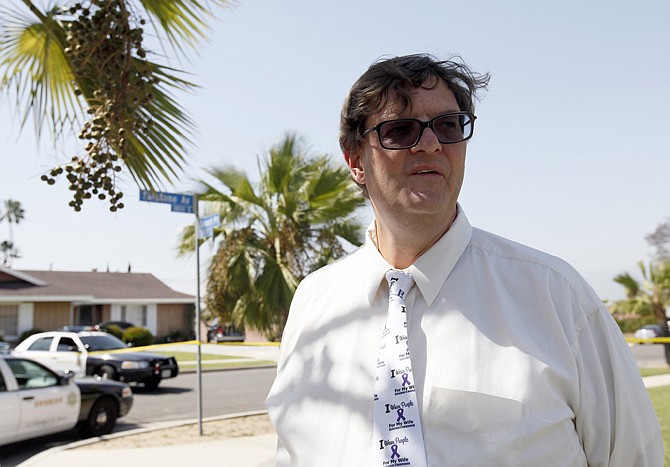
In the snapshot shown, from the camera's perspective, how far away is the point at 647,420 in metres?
1.88

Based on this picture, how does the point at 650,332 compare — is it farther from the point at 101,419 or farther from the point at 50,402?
the point at 50,402

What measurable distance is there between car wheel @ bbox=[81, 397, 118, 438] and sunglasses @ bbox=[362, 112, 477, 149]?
8.88 meters

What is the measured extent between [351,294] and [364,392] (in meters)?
0.38

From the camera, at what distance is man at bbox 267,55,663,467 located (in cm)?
180

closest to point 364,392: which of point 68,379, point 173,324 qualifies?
point 68,379

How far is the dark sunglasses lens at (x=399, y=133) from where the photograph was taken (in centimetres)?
218

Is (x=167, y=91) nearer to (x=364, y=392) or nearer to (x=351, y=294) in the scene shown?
(x=351, y=294)

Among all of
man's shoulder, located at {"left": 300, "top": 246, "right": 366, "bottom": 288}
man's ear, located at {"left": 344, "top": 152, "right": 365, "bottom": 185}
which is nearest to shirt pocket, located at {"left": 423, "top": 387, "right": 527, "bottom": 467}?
man's shoulder, located at {"left": 300, "top": 246, "right": 366, "bottom": 288}

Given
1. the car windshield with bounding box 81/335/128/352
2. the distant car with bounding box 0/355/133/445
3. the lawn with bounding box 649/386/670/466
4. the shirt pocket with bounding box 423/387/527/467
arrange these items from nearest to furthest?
the shirt pocket with bounding box 423/387/527/467 < the lawn with bounding box 649/386/670/466 < the distant car with bounding box 0/355/133/445 < the car windshield with bounding box 81/335/128/352

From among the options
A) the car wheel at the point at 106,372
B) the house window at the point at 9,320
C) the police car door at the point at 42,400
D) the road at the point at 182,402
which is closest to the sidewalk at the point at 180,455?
the police car door at the point at 42,400

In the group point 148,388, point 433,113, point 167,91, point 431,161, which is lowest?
point 148,388

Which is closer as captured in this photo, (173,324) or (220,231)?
(220,231)

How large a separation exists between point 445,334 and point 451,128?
2.19ft

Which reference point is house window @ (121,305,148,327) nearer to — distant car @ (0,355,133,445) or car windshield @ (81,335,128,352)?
car windshield @ (81,335,128,352)
